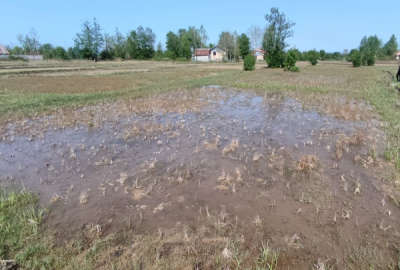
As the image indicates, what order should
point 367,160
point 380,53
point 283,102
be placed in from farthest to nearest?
point 380,53, point 283,102, point 367,160

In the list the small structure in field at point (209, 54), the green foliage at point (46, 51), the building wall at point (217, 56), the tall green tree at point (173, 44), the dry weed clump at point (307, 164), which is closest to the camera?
the dry weed clump at point (307, 164)

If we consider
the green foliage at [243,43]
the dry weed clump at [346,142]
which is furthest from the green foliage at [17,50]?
the dry weed clump at [346,142]

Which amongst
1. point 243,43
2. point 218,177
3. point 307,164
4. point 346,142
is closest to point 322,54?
point 243,43

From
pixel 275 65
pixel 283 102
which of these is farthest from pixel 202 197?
pixel 275 65

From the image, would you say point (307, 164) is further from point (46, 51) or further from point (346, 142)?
point (46, 51)

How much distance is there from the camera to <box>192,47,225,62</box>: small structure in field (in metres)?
77.0

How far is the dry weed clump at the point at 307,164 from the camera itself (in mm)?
4303

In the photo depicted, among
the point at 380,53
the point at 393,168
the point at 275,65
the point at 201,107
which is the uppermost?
the point at 380,53

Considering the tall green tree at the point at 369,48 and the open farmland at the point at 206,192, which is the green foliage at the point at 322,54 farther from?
the open farmland at the point at 206,192

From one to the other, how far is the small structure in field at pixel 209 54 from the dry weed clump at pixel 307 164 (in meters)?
77.7

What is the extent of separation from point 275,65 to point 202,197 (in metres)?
40.8

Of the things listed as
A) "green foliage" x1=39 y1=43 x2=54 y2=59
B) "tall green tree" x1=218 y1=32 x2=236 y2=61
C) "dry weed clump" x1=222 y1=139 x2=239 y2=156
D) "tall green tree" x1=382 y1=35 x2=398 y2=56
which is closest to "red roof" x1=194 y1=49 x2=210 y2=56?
"tall green tree" x1=218 y1=32 x2=236 y2=61

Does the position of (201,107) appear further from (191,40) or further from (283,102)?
(191,40)

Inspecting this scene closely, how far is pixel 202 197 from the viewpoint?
139 inches
